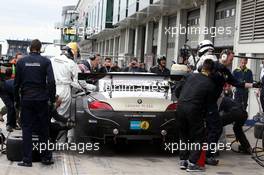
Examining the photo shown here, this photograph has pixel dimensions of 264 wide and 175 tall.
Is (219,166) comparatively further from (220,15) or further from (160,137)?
(220,15)

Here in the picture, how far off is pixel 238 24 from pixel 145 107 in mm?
8318

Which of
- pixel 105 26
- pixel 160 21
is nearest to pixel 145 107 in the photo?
pixel 160 21

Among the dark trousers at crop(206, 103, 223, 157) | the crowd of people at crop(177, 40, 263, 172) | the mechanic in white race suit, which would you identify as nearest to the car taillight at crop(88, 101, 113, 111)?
the mechanic in white race suit

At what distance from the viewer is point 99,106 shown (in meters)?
9.30

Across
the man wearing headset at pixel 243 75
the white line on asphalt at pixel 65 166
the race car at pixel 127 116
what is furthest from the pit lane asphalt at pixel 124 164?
the man wearing headset at pixel 243 75

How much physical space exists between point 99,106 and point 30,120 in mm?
1293

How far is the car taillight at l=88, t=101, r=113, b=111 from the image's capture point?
9.26 meters

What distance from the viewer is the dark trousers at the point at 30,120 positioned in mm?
8391

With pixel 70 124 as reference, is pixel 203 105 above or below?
above

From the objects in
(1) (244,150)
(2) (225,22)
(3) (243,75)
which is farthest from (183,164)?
(2) (225,22)

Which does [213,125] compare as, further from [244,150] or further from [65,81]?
[65,81]

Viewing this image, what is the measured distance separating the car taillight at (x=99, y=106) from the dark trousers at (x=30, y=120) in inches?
38.8

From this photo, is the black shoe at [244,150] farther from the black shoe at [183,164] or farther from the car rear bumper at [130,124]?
the black shoe at [183,164]

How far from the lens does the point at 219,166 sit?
9.01 metres
